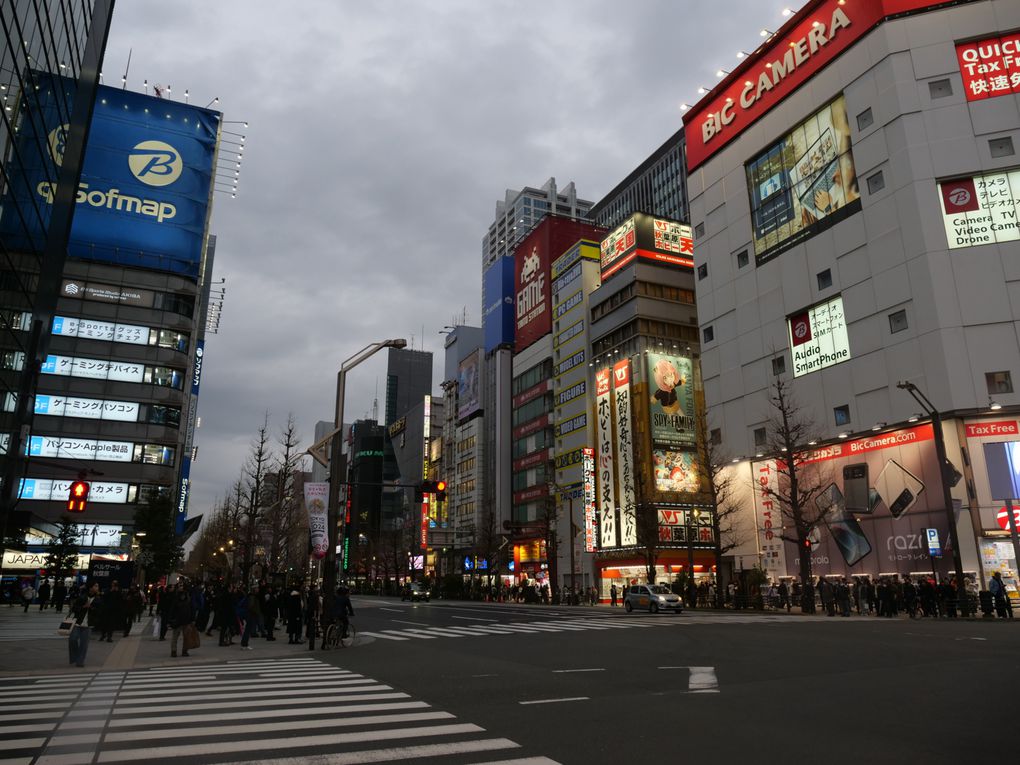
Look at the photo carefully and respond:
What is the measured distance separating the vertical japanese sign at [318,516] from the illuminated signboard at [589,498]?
43.2m

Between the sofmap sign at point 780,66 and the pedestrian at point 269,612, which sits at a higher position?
the sofmap sign at point 780,66

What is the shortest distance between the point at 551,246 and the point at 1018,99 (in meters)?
52.2

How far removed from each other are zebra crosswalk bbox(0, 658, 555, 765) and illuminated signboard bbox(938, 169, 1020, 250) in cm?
3756

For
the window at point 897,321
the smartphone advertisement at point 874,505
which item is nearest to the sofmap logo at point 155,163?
the smartphone advertisement at point 874,505

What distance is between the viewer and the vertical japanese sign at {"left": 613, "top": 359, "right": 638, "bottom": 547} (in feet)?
190

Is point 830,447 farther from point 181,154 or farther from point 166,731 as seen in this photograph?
point 181,154

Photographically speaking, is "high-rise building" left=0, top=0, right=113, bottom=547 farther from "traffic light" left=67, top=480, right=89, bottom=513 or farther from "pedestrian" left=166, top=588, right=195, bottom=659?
"pedestrian" left=166, top=588, right=195, bottom=659

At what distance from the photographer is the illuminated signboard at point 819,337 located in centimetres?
4106

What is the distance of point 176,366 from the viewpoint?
7075 cm

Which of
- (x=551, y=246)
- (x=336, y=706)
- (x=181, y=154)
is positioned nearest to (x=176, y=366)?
(x=181, y=154)

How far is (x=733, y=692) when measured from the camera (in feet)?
33.2

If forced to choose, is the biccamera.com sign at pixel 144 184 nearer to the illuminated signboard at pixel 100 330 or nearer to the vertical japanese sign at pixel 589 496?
the illuminated signboard at pixel 100 330

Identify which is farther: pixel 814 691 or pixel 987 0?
pixel 987 0

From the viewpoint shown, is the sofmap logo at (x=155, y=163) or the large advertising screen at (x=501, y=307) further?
the large advertising screen at (x=501, y=307)
